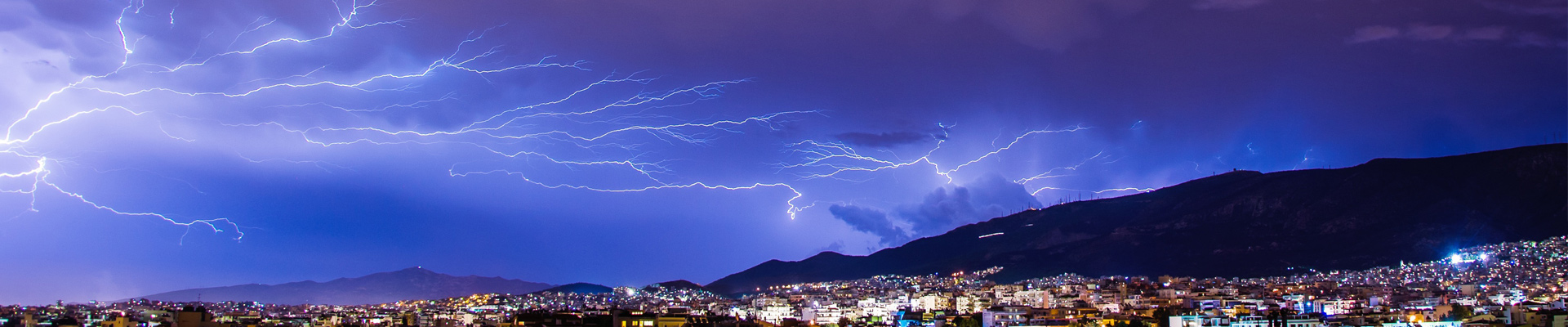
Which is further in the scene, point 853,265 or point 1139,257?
point 853,265

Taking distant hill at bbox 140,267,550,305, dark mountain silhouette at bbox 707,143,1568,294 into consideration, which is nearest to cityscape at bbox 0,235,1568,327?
dark mountain silhouette at bbox 707,143,1568,294

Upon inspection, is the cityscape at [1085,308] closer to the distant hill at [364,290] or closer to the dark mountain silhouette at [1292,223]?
the dark mountain silhouette at [1292,223]

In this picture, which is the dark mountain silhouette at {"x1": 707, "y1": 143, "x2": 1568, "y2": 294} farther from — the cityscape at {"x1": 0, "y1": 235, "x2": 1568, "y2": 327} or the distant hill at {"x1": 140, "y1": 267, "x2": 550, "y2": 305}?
the distant hill at {"x1": 140, "y1": 267, "x2": 550, "y2": 305}

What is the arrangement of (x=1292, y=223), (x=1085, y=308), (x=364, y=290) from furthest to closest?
(x=364, y=290) < (x=1292, y=223) < (x=1085, y=308)

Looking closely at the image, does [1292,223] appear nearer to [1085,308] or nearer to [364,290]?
[1085,308]

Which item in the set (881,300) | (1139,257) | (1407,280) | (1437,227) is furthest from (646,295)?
(1437,227)

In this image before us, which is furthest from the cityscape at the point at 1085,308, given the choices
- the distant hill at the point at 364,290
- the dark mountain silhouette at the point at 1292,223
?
the distant hill at the point at 364,290

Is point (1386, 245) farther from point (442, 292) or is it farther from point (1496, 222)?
point (442, 292)

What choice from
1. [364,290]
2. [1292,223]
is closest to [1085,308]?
[1292,223]
